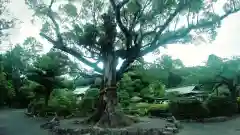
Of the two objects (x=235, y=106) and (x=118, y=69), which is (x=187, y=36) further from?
(x=235, y=106)

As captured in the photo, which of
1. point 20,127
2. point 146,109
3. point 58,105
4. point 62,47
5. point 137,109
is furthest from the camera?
point 58,105

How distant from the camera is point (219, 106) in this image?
63.7 ft

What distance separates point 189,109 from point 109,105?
6905 millimetres

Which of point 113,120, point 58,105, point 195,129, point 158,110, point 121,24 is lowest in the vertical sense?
point 195,129

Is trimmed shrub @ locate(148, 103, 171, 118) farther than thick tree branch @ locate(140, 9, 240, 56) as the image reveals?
Yes

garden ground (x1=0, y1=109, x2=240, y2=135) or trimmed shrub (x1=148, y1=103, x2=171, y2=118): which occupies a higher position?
trimmed shrub (x1=148, y1=103, x2=171, y2=118)

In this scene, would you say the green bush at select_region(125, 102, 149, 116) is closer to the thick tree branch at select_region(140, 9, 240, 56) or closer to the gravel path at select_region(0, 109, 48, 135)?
the thick tree branch at select_region(140, 9, 240, 56)

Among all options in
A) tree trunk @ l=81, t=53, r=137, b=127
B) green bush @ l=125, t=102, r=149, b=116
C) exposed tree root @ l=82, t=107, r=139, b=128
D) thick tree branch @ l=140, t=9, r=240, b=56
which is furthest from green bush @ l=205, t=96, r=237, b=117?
exposed tree root @ l=82, t=107, r=139, b=128

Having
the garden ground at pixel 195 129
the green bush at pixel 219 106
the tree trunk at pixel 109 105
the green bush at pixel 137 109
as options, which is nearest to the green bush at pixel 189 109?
the green bush at pixel 219 106

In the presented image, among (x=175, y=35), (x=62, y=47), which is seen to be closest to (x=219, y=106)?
(x=175, y=35)

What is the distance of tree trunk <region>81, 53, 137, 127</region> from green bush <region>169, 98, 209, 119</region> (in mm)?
4713

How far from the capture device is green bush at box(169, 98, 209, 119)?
19.1 meters

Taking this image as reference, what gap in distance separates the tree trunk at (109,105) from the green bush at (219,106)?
6769 mm

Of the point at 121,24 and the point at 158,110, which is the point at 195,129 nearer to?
the point at 121,24
